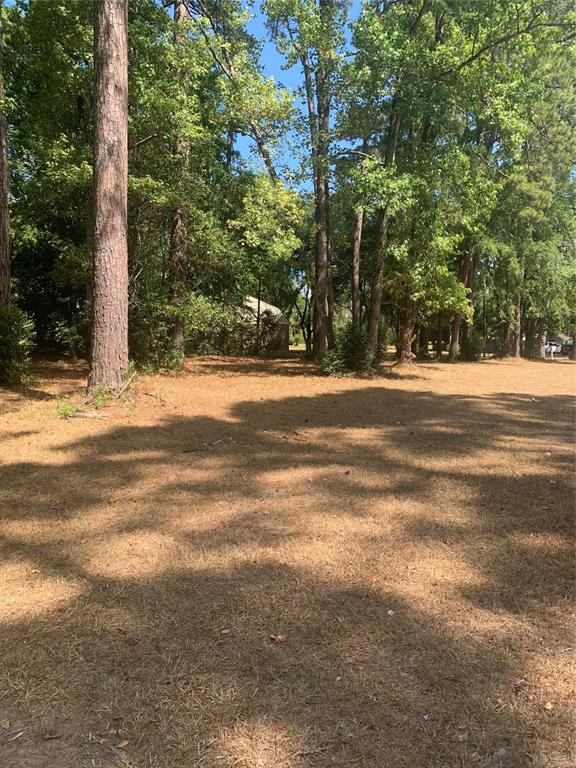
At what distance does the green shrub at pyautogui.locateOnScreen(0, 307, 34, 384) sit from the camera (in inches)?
370

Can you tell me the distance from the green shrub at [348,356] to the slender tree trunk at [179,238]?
13.0ft

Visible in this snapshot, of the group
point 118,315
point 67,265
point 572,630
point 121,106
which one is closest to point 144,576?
point 572,630

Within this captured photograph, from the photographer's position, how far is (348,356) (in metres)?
14.4

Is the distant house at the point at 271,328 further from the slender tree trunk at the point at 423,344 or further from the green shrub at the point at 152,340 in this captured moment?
the green shrub at the point at 152,340

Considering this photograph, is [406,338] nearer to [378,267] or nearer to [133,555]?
[378,267]

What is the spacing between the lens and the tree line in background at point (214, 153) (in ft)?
32.4

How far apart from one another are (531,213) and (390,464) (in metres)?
17.8

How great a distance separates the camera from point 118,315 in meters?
7.95

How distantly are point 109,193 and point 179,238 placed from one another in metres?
5.74

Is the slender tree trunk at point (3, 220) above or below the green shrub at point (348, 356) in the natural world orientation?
above

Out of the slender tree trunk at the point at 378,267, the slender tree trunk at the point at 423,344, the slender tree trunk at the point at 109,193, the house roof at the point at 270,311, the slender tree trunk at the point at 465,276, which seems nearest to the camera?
the slender tree trunk at the point at 109,193

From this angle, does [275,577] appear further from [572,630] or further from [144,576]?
[572,630]

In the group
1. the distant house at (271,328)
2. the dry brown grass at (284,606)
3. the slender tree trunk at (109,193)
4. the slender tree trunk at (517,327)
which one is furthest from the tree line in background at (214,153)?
the slender tree trunk at (517,327)

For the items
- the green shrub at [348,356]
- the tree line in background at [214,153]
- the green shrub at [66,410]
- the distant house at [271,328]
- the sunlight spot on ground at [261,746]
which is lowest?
the sunlight spot on ground at [261,746]
